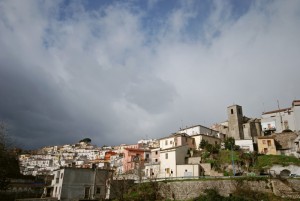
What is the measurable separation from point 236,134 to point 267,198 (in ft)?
124

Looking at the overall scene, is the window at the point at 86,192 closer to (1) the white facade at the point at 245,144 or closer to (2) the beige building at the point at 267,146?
(1) the white facade at the point at 245,144

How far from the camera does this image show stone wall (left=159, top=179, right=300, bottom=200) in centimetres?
3669

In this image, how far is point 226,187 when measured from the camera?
38.9 m

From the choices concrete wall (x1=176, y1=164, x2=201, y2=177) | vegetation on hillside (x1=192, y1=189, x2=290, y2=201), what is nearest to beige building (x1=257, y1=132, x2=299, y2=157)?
concrete wall (x1=176, y1=164, x2=201, y2=177)

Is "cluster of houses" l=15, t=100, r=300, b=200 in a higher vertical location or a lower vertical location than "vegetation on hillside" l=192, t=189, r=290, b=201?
higher

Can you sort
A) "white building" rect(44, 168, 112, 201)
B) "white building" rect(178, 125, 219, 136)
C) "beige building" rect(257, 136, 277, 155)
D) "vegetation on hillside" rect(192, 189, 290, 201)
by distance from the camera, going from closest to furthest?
"vegetation on hillside" rect(192, 189, 290, 201)
"white building" rect(44, 168, 112, 201)
"beige building" rect(257, 136, 277, 155)
"white building" rect(178, 125, 219, 136)

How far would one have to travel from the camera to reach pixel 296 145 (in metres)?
53.6

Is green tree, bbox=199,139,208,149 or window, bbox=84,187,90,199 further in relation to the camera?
green tree, bbox=199,139,208,149

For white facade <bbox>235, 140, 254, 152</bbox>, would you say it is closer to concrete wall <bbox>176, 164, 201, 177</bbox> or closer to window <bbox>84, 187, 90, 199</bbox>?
concrete wall <bbox>176, 164, 201, 177</bbox>

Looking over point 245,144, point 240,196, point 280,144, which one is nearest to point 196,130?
point 245,144

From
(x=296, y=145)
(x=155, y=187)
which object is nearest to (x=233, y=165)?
(x=155, y=187)

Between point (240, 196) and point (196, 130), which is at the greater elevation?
point (196, 130)

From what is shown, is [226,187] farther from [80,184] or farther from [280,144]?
[280,144]

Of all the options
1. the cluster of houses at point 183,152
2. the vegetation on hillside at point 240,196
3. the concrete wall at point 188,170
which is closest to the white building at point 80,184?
the cluster of houses at point 183,152
